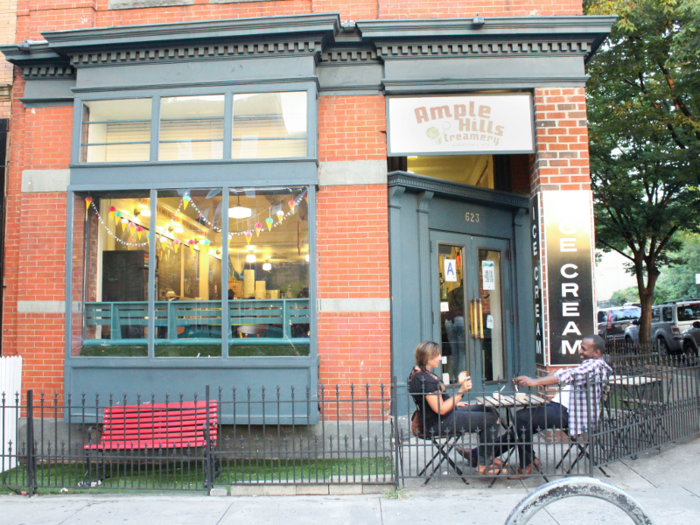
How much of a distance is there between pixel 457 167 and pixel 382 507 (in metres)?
6.03

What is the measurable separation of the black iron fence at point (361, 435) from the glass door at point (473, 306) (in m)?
1.32

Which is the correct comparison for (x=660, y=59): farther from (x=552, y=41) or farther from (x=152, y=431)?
(x=152, y=431)

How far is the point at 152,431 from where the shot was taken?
20.2 feet

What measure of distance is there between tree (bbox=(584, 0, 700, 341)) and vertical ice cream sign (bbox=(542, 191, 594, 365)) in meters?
4.54

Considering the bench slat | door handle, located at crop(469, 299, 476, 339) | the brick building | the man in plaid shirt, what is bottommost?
the bench slat

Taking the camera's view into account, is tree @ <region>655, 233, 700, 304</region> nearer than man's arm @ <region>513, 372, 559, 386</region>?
No

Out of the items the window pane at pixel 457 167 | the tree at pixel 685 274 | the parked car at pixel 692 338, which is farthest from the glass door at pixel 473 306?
the tree at pixel 685 274

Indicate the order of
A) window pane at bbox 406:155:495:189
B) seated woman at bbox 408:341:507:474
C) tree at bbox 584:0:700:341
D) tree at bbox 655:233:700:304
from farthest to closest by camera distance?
1. tree at bbox 655:233:700:304
2. tree at bbox 584:0:700:341
3. window pane at bbox 406:155:495:189
4. seated woman at bbox 408:341:507:474

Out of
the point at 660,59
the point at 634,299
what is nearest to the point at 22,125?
the point at 660,59

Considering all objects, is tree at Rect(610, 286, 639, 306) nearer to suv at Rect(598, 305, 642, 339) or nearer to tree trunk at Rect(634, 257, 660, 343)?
suv at Rect(598, 305, 642, 339)

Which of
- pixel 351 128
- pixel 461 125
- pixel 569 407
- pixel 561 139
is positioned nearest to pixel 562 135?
pixel 561 139

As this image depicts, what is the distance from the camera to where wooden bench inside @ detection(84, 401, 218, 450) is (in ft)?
19.7

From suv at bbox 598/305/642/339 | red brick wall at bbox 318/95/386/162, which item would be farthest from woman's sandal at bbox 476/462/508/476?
suv at bbox 598/305/642/339

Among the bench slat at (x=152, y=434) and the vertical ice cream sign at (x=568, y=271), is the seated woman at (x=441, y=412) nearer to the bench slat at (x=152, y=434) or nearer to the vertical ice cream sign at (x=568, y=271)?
the vertical ice cream sign at (x=568, y=271)
